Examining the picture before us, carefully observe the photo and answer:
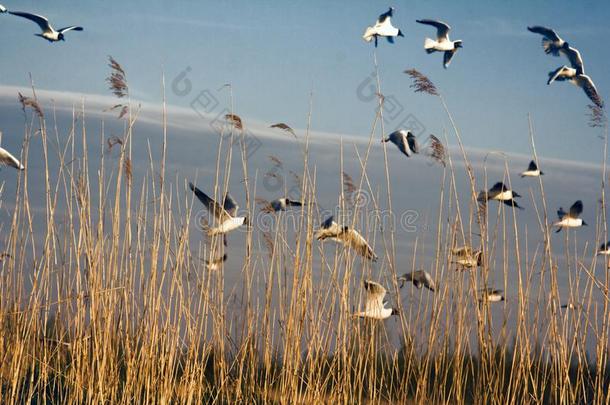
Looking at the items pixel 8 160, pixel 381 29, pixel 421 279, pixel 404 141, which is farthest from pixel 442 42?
pixel 8 160

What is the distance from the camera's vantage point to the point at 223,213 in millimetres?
2859

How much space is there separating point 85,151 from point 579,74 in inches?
98.5

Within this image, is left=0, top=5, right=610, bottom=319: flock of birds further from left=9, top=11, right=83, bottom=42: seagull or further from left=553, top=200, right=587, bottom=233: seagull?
left=9, top=11, right=83, bottom=42: seagull

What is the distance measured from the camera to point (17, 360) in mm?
2982

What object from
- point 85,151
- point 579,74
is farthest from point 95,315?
point 579,74

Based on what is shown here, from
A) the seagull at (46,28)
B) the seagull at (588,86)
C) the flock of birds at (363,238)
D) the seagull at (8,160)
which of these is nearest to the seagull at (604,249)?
the flock of birds at (363,238)

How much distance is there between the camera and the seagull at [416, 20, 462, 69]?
13.2 feet

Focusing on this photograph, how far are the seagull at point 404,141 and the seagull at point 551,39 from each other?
141cm

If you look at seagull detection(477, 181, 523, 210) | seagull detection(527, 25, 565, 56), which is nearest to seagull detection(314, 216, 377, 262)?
seagull detection(477, 181, 523, 210)

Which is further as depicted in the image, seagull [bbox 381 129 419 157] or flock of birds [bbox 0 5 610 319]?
seagull [bbox 381 129 419 157]

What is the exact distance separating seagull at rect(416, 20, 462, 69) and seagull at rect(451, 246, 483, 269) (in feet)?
5.17

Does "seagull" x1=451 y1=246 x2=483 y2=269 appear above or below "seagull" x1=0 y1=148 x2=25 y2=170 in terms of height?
below

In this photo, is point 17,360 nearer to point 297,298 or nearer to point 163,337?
point 163,337

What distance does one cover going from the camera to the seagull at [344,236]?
279cm
